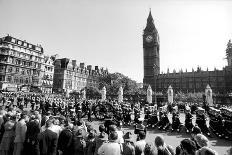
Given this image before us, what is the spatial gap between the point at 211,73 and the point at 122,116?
8456 centimetres

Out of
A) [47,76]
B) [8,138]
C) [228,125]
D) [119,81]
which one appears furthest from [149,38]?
[8,138]

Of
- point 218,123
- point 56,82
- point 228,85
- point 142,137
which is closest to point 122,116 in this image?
point 218,123

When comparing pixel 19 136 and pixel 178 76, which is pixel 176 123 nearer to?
pixel 19 136

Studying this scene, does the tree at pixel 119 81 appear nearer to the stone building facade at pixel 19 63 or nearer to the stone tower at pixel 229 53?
the stone building facade at pixel 19 63

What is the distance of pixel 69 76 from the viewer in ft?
266

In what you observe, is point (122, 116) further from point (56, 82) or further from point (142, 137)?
point (56, 82)

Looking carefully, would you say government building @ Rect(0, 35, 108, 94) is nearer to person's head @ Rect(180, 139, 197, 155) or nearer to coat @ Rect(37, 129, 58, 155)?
coat @ Rect(37, 129, 58, 155)

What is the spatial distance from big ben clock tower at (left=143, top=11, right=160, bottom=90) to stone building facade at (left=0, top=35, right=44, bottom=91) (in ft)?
186

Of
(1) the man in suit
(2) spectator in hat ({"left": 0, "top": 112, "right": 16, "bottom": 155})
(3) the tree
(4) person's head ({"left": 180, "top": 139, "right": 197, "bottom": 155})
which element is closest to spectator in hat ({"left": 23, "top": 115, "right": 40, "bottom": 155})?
(1) the man in suit

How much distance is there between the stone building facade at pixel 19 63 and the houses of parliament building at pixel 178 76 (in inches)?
1732

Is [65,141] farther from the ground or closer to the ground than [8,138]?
farther from the ground

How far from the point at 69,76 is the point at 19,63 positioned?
24.4m

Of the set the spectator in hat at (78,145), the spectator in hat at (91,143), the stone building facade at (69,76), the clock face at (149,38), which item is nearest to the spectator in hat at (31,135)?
the spectator in hat at (78,145)

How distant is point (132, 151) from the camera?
531cm
